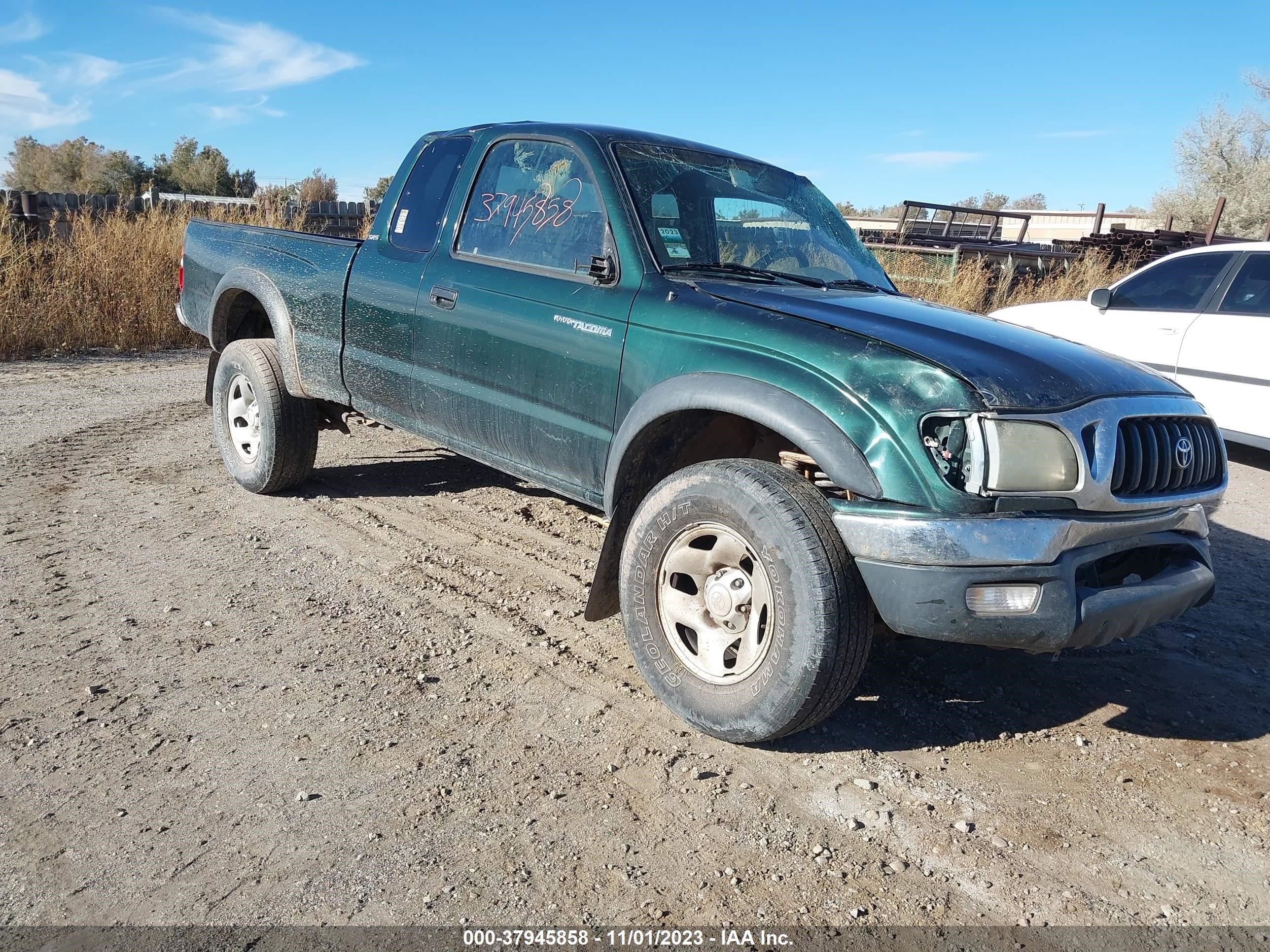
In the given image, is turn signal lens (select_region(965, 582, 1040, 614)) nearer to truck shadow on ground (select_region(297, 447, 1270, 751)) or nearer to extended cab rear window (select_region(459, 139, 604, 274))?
truck shadow on ground (select_region(297, 447, 1270, 751))

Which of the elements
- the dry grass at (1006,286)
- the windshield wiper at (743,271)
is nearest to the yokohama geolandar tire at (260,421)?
the windshield wiper at (743,271)

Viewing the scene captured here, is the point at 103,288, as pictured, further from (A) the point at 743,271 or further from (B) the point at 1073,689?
(B) the point at 1073,689

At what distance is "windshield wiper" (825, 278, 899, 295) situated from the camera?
3.91m

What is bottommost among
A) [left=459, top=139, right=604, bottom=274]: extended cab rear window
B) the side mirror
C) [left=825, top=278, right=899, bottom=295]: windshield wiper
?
the side mirror

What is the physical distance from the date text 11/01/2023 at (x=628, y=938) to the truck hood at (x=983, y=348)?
5.01 ft

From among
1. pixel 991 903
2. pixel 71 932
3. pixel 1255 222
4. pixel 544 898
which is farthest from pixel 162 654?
pixel 1255 222

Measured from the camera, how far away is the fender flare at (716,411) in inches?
109

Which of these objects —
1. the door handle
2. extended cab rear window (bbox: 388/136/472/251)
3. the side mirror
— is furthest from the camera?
extended cab rear window (bbox: 388/136/472/251)

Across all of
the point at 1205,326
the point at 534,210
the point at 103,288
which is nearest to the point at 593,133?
the point at 534,210

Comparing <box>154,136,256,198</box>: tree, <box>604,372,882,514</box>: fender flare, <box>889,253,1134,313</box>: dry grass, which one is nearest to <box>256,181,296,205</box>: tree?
<box>889,253,1134,313</box>: dry grass

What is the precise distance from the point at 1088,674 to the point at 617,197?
262cm

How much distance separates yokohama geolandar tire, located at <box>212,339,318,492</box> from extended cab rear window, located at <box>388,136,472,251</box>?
3.67 feet

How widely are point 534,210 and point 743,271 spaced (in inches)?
37.0

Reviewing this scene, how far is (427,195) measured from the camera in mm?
4523
